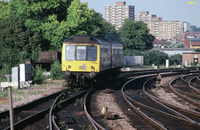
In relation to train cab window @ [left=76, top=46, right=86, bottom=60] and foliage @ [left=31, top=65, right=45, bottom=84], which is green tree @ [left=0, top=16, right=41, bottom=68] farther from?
train cab window @ [left=76, top=46, right=86, bottom=60]

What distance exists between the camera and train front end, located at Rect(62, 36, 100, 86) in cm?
1705

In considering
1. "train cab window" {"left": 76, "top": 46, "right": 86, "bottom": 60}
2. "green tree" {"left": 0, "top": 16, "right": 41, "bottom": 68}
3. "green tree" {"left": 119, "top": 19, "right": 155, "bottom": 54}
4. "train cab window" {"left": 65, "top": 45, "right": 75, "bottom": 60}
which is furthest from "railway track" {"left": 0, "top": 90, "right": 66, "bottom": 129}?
"green tree" {"left": 119, "top": 19, "right": 155, "bottom": 54}

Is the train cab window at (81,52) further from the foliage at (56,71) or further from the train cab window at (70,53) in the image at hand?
the foliage at (56,71)

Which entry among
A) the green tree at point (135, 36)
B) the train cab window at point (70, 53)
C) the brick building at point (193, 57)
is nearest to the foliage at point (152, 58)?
the brick building at point (193, 57)

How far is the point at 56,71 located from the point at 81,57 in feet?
23.8

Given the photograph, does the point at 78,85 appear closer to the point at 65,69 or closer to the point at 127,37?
the point at 65,69

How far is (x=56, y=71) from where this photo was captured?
23.9 meters

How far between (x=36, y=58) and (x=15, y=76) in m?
15.8

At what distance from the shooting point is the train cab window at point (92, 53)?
17062mm

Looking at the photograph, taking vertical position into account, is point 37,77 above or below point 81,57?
below

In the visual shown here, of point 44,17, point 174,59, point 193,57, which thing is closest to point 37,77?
point 44,17

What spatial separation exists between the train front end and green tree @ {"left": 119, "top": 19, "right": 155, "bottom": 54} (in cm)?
5165

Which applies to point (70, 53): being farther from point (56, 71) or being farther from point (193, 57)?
point (193, 57)

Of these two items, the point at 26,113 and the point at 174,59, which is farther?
the point at 174,59
